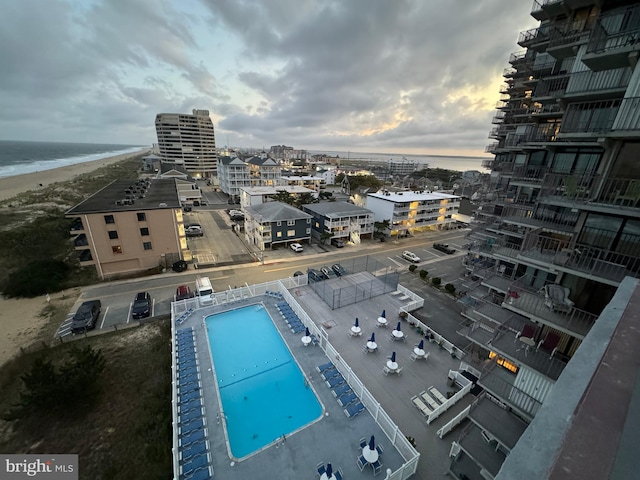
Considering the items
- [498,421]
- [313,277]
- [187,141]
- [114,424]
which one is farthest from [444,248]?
[187,141]

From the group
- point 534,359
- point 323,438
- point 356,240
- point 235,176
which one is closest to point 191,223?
point 235,176

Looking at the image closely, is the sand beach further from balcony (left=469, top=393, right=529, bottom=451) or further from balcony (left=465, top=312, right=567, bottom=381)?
balcony (left=465, top=312, right=567, bottom=381)

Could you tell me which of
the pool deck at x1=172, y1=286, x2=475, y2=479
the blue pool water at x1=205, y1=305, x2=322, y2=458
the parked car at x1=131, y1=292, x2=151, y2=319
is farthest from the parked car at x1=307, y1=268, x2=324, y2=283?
the parked car at x1=131, y1=292, x2=151, y2=319

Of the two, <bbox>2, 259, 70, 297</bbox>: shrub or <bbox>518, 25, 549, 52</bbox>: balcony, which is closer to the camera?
<bbox>518, 25, 549, 52</bbox>: balcony

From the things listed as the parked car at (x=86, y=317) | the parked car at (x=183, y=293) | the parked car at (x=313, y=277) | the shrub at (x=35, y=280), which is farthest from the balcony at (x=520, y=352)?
the shrub at (x=35, y=280)

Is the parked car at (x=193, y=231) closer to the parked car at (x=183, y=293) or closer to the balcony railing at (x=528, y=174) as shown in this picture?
the parked car at (x=183, y=293)
